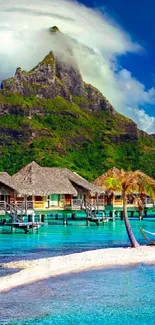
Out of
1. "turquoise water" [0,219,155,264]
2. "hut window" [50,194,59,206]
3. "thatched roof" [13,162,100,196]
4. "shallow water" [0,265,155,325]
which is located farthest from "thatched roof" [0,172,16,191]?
"shallow water" [0,265,155,325]

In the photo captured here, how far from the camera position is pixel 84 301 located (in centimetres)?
1884

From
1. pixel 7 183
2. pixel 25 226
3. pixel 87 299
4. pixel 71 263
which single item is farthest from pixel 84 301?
pixel 7 183

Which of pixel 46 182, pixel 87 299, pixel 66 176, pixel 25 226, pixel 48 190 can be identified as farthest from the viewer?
pixel 66 176

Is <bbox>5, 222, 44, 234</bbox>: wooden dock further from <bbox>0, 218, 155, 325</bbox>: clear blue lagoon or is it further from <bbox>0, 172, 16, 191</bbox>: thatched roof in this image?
<bbox>0, 218, 155, 325</bbox>: clear blue lagoon

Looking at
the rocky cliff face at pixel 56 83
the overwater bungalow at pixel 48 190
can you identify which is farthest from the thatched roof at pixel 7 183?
the rocky cliff face at pixel 56 83

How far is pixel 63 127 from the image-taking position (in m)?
143

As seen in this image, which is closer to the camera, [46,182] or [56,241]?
[56,241]

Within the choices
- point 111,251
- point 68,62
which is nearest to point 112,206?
point 111,251

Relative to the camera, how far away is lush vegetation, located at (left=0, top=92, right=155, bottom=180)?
12281cm

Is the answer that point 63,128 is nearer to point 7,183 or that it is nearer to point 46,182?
point 46,182

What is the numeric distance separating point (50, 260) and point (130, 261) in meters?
3.87

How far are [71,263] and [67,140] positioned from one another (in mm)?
112423

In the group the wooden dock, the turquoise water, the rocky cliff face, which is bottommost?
A: the turquoise water

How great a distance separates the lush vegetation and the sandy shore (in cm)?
8239
